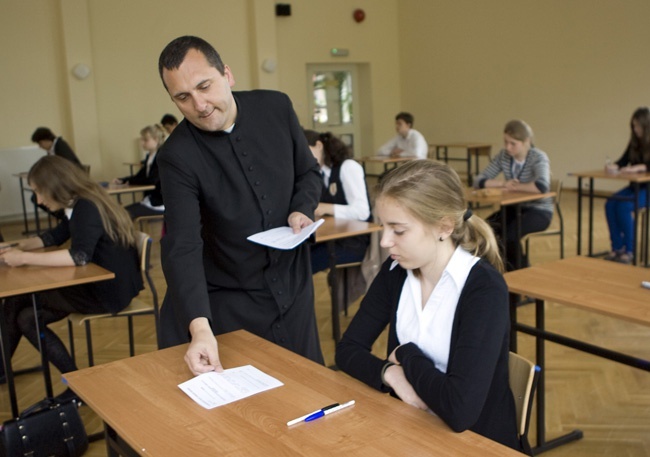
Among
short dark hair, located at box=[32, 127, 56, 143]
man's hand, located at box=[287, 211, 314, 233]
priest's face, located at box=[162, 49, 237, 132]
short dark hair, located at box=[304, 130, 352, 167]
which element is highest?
priest's face, located at box=[162, 49, 237, 132]

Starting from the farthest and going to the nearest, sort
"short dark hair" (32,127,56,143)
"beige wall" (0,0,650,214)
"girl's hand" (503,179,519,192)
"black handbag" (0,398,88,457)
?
1. "beige wall" (0,0,650,214)
2. "short dark hair" (32,127,56,143)
3. "girl's hand" (503,179,519,192)
4. "black handbag" (0,398,88,457)

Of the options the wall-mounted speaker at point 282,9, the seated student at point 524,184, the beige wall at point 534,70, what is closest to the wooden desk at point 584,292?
the seated student at point 524,184

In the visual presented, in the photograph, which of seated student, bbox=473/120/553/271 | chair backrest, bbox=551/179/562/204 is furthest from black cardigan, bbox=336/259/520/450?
chair backrest, bbox=551/179/562/204

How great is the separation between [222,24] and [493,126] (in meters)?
4.59

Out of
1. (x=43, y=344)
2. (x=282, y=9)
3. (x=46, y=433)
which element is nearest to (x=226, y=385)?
(x=46, y=433)

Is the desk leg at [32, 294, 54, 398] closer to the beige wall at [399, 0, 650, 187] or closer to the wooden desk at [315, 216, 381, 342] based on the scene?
the wooden desk at [315, 216, 381, 342]

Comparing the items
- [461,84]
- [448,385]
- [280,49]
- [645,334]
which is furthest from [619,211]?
[280,49]

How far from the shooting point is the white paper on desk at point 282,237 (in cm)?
199

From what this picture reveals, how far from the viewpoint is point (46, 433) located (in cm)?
265

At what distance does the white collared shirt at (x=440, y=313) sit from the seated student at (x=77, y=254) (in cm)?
207

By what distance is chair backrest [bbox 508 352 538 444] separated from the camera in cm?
172

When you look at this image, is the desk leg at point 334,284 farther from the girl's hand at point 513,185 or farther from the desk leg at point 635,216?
the desk leg at point 635,216

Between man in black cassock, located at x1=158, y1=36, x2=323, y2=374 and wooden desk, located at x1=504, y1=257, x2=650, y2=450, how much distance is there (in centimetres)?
84

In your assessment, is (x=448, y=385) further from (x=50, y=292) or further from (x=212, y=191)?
(x=50, y=292)
